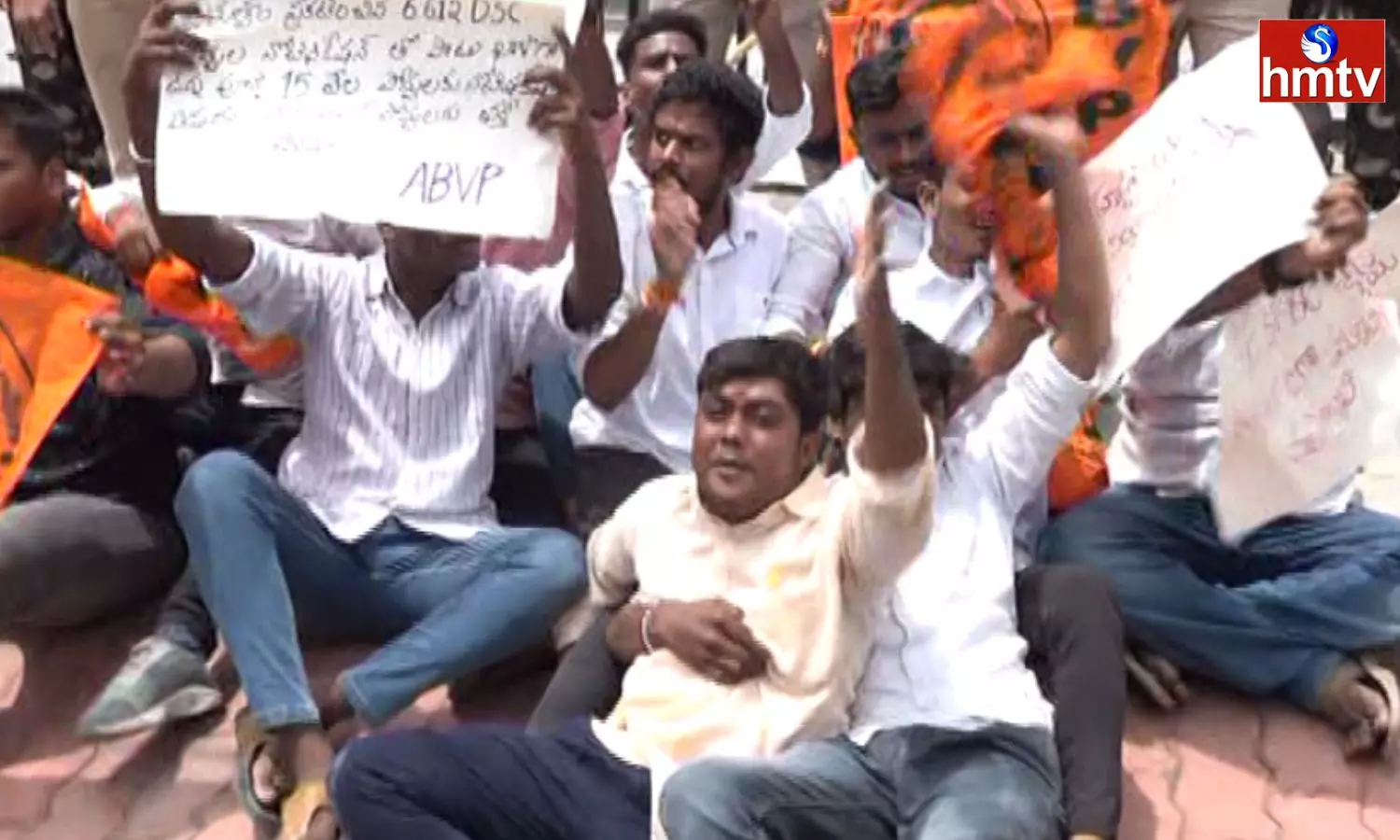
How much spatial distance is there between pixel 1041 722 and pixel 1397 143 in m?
2.16

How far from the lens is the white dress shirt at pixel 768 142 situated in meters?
3.79

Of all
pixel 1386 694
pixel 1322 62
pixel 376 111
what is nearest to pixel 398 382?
pixel 376 111

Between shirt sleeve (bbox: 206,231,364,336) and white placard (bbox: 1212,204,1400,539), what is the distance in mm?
1565

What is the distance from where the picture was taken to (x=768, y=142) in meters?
4.00

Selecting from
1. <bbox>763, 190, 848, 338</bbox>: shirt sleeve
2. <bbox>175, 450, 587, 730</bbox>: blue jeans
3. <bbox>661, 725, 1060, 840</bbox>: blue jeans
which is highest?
<bbox>763, 190, 848, 338</bbox>: shirt sleeve

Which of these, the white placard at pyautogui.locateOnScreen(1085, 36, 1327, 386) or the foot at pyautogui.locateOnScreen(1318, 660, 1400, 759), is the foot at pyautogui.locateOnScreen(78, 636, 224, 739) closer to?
the white placard at pyautogui.locateOnScreen(1085, 36, 1327, 386)

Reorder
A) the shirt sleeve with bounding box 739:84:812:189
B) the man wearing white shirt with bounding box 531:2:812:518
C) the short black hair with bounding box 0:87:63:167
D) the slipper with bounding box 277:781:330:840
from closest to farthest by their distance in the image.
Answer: the slipper with bounding box 277:781:330:840 < the short black hair with bounding box 0:87:63:167 < the man wearing white shirt with bounding box 531:2:812:518 < the shirt sleeve with bounding box 739:84:812:189

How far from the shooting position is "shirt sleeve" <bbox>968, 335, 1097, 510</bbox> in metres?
2.86

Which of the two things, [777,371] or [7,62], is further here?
[7,62]

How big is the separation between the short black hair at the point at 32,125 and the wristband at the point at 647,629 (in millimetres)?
1436

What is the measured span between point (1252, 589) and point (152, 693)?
1923mm

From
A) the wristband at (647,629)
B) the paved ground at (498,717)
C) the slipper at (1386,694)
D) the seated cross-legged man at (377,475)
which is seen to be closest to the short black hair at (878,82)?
the seated cross-legged man at (377,475)

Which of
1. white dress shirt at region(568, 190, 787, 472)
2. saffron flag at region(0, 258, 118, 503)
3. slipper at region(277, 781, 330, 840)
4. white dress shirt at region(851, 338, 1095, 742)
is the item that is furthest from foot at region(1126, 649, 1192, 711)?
saffron flag at region(0, 258, 118, 503)

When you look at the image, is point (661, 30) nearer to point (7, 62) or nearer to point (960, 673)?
point (960, 673)
